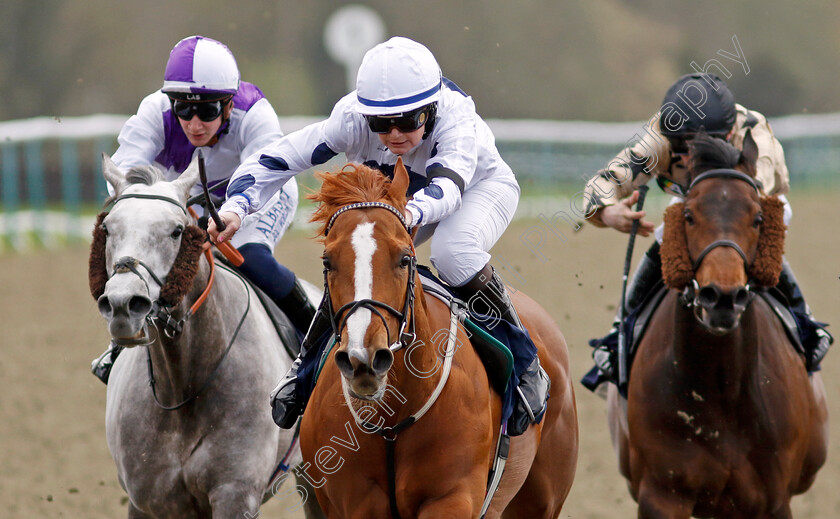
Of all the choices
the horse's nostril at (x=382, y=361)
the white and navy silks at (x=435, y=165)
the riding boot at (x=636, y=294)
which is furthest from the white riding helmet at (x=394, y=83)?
the riding boot at (x=636, y=294)

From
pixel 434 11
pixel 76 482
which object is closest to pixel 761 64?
pixel 434 11

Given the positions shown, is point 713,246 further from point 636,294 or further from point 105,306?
point 105,306

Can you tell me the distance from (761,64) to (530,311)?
2607cm

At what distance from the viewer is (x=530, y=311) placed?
491 cm

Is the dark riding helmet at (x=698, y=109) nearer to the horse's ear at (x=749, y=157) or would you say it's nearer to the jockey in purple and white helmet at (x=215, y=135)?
the horse's ear at (x=749, y=157)

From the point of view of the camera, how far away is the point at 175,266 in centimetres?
405

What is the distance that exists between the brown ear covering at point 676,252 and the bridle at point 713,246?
0.03 m

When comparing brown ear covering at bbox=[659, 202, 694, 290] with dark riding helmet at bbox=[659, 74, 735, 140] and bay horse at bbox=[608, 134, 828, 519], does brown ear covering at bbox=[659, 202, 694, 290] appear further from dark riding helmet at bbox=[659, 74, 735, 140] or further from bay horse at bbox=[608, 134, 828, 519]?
dark riding helmet at bbox=[659, 74, 735, 140]

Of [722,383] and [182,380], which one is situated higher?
[722,383]

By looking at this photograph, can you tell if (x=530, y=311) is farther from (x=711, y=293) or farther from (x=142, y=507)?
(x=142, y=507)

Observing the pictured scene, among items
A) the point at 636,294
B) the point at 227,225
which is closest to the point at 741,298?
the point at 636,294

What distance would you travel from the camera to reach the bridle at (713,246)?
4.34m

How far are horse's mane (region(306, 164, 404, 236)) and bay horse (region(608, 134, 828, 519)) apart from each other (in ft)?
5.37

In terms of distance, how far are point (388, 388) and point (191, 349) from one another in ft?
4.32
